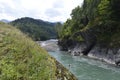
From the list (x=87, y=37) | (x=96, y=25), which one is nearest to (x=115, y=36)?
(x=96, y=25)

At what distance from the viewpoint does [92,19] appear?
230ft

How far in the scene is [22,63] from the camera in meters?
7.95

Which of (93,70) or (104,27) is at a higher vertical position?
(104,27)

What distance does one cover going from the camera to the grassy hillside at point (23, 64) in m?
7.21

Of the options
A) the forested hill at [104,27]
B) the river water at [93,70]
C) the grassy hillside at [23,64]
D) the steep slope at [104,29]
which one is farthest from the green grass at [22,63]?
the forested hill at [104,27]

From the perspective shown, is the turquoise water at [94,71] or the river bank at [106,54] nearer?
the turquoise water at [94,71]

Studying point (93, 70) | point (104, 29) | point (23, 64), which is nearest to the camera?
point (23, 64)

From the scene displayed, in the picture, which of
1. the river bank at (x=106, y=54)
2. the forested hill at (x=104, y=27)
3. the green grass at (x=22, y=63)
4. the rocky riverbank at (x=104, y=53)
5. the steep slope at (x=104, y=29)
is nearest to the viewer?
the green grass at (x=22, y=63)

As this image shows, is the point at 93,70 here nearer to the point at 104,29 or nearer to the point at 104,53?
the point at 104,53

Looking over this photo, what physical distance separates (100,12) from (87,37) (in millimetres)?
9650

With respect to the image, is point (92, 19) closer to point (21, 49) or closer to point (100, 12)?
point (100, 12)

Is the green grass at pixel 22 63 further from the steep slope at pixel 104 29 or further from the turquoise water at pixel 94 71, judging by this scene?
the steep slope at pixel 104 29

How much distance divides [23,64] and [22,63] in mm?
107

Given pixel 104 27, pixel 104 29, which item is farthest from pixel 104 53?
pixel 104 27
